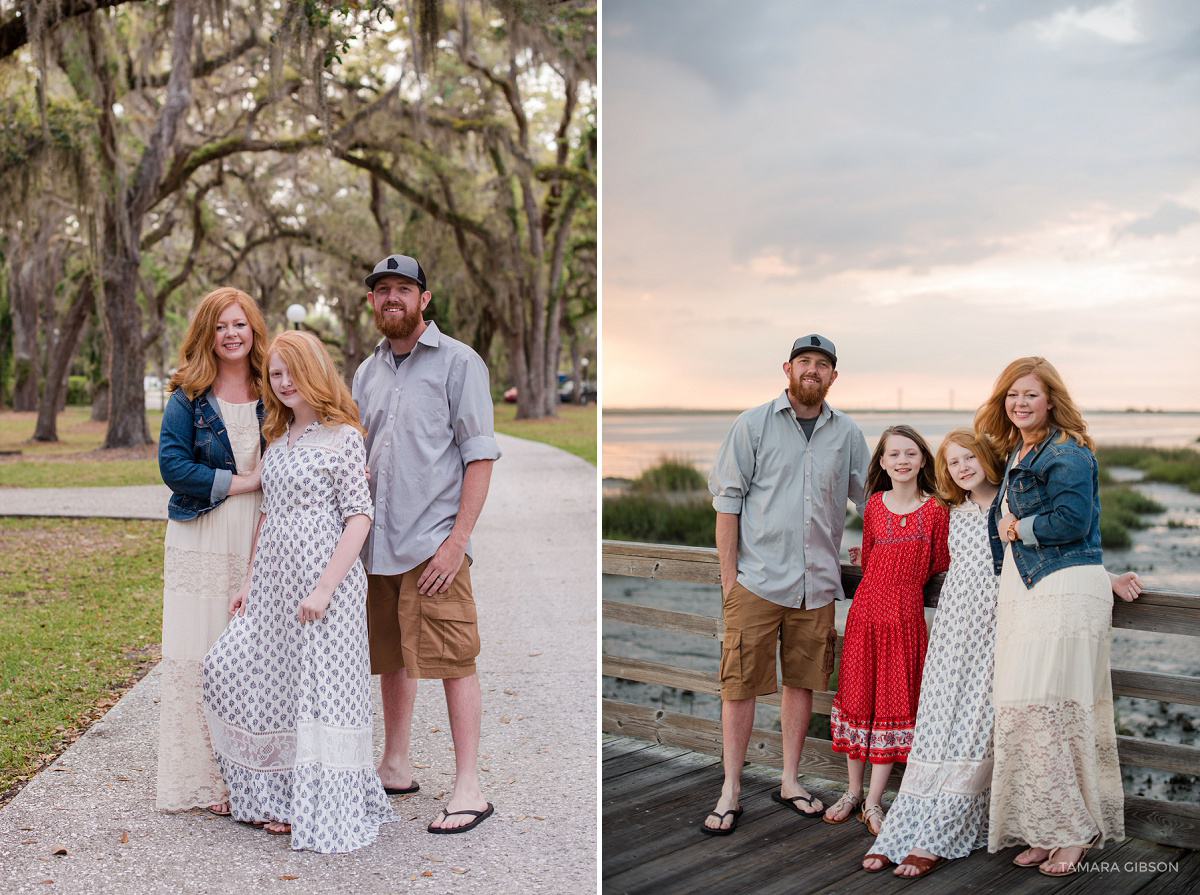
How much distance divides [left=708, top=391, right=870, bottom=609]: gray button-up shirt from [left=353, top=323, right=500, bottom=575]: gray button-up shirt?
0.87 m

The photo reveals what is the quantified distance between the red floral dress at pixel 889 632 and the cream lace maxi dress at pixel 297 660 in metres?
1.59

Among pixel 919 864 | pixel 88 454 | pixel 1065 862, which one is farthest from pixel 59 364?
pixel 1065 862

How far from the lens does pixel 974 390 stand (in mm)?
19078

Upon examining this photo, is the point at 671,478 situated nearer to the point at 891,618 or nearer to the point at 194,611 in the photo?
the point at 891,618

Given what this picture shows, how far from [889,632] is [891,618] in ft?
0.15

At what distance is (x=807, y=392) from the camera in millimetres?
3570

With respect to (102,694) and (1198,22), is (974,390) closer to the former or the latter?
(1198,22)

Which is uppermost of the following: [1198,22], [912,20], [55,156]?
[912,20]

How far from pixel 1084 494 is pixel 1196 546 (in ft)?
71.6

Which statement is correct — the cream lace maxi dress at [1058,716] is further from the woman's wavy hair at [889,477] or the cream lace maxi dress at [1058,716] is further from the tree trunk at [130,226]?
the tree trunk at [130,226]

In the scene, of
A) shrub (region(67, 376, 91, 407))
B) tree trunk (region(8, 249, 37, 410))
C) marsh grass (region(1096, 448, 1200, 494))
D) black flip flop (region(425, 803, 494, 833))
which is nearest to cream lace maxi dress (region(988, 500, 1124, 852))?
black flip flop (region(425, 803, 494, 833))

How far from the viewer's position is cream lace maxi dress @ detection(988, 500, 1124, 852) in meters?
3.07

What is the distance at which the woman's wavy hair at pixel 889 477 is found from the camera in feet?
11.4

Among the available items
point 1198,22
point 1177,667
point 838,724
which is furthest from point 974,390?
point 838,724
